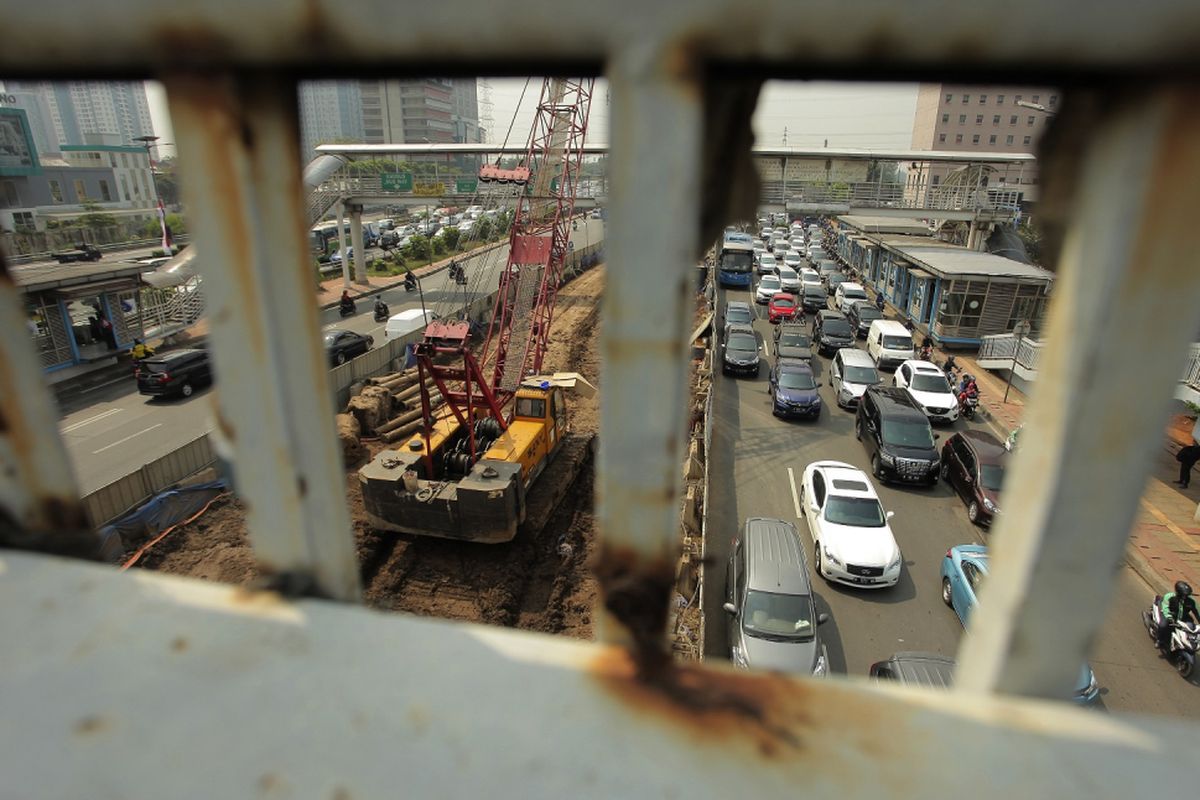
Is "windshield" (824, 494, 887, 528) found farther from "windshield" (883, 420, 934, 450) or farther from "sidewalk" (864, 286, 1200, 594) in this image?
"windshield" (883, 420, 934, 450)

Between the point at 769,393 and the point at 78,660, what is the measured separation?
57.2ft

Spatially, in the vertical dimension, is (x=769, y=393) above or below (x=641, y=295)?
below

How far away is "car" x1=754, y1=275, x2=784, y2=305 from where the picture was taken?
29.0 m

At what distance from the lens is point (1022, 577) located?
1.13 m

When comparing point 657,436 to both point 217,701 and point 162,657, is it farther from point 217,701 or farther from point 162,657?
point 162,657

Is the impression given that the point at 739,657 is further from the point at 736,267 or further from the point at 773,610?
the point at 736,267

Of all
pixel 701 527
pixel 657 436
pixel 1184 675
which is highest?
pixel 657 436

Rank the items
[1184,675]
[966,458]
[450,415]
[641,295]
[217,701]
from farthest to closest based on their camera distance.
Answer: [450,415] < [966,458] < [1184,675] < [217,701] < [641,295]

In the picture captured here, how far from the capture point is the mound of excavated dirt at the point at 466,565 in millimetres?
9789

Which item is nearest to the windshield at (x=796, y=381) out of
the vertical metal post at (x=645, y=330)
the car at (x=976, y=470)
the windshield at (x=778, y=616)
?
the car at (x=976, y=470)

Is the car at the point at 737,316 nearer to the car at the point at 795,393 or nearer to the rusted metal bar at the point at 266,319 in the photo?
the car at the point at 795,393

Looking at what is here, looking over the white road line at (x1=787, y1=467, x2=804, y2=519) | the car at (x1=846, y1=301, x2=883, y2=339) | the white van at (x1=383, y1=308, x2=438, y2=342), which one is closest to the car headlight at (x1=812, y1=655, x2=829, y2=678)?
the white road line at (x1=787, y1=467, x2=804, y2=519)

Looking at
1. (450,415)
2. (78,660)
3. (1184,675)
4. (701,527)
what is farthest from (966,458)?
(78,660)

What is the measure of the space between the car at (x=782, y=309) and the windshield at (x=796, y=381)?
9.39 metres
